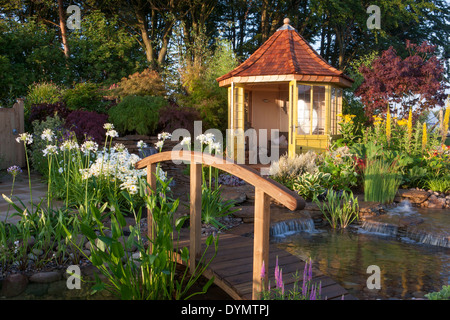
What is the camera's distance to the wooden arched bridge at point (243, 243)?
102 inches

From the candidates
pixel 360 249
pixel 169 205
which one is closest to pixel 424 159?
pixel 360 249

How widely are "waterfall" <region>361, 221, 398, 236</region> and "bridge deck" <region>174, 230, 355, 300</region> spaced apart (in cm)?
253

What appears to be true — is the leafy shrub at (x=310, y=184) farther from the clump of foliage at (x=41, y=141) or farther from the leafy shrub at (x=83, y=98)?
the leafy shrub at (x=83, y=98)

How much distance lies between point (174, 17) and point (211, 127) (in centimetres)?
851

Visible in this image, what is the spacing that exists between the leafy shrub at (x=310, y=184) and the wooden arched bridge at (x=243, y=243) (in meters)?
2.87

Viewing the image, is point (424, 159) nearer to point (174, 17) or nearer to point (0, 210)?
point (0, 210)

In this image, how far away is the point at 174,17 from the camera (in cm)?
1753

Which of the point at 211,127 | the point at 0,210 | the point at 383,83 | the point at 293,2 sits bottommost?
the point at 0,210

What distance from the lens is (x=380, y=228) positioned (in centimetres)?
589

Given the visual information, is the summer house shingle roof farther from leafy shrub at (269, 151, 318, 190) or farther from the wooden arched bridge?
the wooden arched bridge

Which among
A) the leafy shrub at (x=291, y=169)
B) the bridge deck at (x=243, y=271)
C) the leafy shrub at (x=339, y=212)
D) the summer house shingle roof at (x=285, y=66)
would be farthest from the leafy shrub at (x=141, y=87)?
the bridge deck at (x=243, y=271)

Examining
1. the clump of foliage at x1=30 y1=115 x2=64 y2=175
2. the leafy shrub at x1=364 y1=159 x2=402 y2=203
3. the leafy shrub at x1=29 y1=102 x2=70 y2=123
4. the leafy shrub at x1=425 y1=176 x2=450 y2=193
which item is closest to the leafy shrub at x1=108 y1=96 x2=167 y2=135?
the leafy shrub at x1=29 y1=102 x2=70 y2=123

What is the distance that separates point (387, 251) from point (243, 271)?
2.39 meters

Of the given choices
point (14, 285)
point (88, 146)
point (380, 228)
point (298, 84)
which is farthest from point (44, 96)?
point (380, 228)
